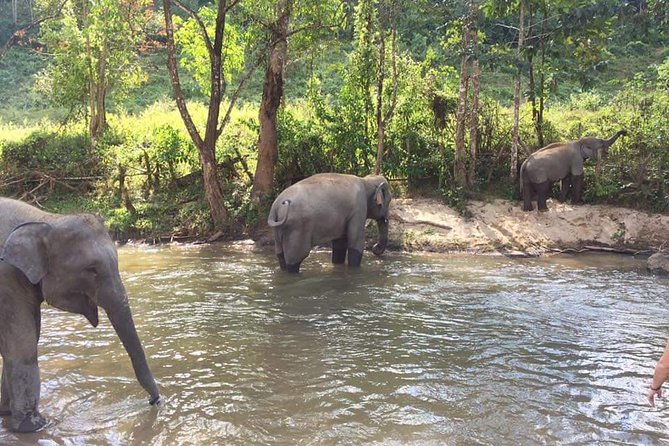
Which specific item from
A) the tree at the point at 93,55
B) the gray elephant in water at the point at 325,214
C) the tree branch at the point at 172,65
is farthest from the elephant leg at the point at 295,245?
the tree at the point at 93,55

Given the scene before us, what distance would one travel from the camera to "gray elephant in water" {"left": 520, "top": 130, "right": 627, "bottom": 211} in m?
13.7

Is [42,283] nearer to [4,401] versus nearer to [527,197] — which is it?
[4,401]

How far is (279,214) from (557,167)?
669 cm

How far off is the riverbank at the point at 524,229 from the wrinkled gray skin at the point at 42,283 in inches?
363

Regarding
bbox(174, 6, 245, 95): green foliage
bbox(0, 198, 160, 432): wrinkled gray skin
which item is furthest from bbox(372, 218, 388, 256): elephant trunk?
bbox(0, 198, 160, 432): wrinkled gray skin

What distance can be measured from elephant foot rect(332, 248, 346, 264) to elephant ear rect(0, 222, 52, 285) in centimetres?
766

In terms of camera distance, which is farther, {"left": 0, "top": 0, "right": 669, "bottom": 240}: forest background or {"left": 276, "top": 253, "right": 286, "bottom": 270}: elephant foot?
{"left": 0, "top": 0, "right": 669, "bottom": 240}: forest background

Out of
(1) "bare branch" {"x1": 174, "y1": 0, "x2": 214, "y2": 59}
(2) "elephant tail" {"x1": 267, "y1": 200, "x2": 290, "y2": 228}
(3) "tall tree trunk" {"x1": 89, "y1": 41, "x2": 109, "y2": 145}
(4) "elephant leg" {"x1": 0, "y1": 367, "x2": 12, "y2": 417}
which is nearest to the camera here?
(4) "elephant leg" {"x1": 0, "y1": 367, "x2": 12, "y2": 417}

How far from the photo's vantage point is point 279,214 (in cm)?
1040

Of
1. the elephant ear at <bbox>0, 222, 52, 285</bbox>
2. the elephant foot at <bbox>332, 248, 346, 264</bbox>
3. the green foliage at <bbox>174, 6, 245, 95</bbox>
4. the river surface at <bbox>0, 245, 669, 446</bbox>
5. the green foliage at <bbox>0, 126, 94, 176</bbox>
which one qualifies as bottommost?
the river surface at <bbox>0, 245, 669, 446</bbox>

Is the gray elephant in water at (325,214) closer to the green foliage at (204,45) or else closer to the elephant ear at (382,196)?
the elephant ear at (382,196)

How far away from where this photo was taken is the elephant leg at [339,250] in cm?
1167

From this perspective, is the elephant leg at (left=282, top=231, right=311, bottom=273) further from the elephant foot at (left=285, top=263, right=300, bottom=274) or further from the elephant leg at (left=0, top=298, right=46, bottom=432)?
the elephant leg at (left=0, top=298, right=46, bottom=432)

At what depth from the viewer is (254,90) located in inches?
1203
